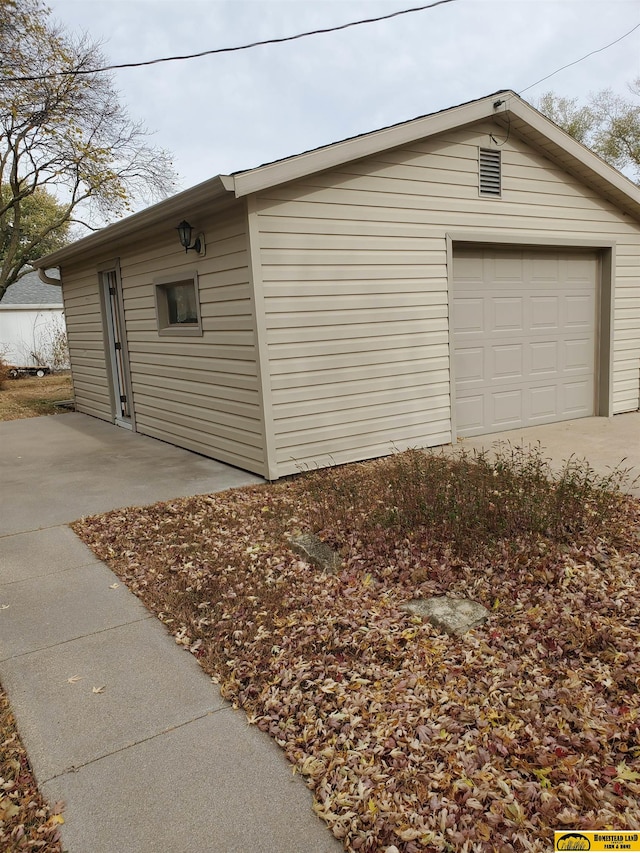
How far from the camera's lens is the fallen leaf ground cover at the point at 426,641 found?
1.93m

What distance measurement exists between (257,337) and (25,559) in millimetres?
2541

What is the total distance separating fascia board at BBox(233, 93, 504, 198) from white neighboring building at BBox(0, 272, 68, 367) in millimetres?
18066

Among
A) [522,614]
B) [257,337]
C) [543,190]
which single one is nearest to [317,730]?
[522,614]

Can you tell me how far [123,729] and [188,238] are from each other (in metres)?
4.84

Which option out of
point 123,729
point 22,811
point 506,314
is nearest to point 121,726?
point 123,729

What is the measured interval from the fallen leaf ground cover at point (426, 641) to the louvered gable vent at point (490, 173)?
3.61m

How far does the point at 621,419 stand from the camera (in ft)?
26.3

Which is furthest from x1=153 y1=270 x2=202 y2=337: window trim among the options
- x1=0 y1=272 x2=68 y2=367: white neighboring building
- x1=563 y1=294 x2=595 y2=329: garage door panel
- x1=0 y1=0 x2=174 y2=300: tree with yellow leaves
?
x1=0 y1=272 x2=68 y2=367: white neighboring building

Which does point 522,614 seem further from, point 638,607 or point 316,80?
point 316,80

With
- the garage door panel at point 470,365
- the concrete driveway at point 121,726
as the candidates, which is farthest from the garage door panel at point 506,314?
the concrete driveway at point 121,726

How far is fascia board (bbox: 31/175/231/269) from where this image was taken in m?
5.02

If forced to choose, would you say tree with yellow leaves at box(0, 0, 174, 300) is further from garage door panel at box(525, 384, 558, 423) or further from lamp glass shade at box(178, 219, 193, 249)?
garage door panel at box(525, 384, 558, 423)

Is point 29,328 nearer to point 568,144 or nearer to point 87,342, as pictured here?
point 87,342

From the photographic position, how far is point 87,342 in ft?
34.3
